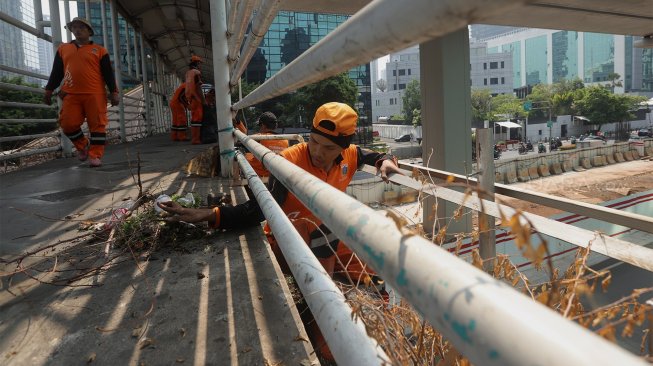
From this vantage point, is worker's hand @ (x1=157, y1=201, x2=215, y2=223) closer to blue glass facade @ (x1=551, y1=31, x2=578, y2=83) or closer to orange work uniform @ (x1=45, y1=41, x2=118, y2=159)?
orange work uniform @ (x1=45, y1=41, x2=118, y2=159)

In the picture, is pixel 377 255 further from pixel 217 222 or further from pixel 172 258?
pixel 217 222

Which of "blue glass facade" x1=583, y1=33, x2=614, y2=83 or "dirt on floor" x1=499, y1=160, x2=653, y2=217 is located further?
"blue glass facade" x1=583, y1=33, x2=614, y2=83

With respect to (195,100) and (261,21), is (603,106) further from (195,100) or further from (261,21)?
(261,21)

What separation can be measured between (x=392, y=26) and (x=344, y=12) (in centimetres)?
648

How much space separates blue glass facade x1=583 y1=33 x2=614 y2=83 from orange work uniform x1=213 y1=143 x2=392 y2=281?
314 ft

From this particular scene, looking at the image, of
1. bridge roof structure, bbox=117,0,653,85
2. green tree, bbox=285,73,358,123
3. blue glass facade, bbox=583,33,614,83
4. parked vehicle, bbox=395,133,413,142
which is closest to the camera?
bridge roof structure, bbox=117,0,653,85

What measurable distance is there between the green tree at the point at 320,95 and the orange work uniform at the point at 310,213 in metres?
26.8

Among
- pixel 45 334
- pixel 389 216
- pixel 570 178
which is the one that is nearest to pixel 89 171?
pixel 45 334

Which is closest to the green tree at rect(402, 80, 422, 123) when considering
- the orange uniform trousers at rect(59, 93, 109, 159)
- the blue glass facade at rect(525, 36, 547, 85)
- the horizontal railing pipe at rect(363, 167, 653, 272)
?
the blue glass facade at rect(525, 36, 547, 85)

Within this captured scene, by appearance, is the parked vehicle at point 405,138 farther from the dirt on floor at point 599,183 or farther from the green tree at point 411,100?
the dirt on floor at point 599,183

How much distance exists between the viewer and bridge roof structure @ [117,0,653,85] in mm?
5156

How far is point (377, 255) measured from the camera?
1.47 ft

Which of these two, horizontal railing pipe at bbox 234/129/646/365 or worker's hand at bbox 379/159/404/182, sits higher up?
horizontal railing pipe at bbox 234/129/646/365

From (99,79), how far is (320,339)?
3.78 m
